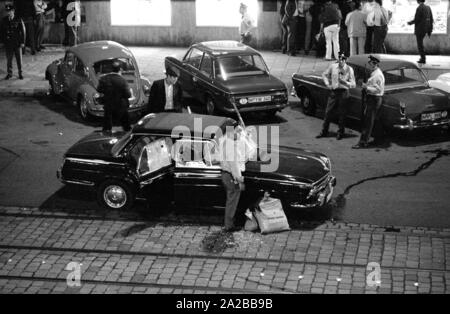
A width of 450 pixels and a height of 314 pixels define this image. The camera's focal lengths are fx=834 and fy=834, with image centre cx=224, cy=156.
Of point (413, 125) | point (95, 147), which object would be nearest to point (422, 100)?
point (413, 125)

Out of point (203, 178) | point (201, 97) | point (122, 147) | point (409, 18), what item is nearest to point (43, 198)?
point (122, 147)

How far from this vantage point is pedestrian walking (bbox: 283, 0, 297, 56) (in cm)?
2395

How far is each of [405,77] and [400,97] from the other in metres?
0.86

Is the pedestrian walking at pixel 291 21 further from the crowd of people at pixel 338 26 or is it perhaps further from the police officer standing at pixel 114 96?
the police officer standing at pixel 114 96

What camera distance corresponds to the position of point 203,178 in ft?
39.8

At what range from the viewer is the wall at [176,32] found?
82.6 ft

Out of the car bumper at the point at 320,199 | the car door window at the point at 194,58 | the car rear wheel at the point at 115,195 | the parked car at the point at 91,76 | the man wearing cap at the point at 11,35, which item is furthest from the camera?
the man wearing cap at the point at 11,35

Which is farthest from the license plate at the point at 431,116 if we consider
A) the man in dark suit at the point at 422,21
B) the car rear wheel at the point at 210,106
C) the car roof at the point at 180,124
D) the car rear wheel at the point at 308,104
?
the man in dark suit at the point at 422,21

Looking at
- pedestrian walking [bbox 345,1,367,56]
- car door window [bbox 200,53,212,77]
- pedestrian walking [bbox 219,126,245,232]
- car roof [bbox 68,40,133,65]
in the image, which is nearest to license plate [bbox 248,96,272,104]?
car door window [bbox 200,53,212,77]

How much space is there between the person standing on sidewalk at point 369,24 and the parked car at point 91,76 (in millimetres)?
7072

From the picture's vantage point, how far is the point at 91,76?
18.3 m

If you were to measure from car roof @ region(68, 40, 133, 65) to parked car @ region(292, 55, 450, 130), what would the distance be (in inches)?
170

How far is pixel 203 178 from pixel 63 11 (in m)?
14.8

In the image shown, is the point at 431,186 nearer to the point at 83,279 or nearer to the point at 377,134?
the point at 377,134
